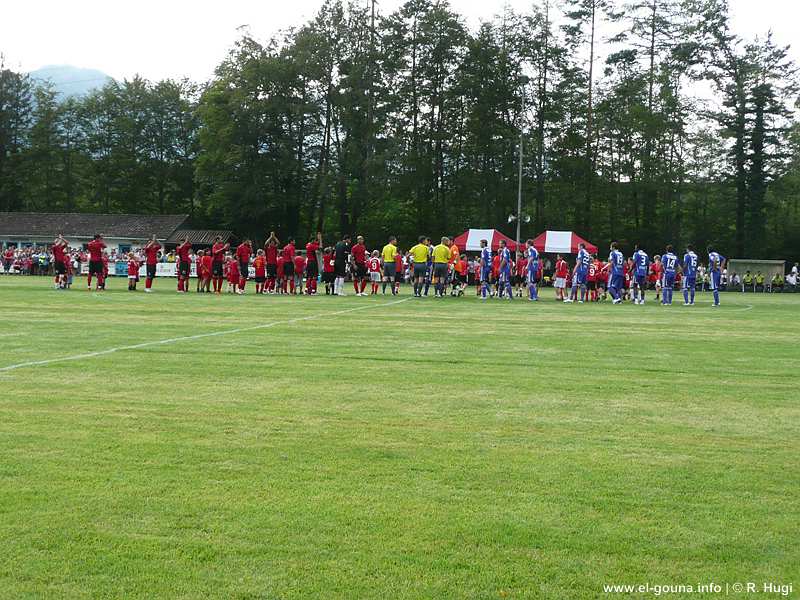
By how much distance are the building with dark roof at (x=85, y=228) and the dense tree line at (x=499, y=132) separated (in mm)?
5655

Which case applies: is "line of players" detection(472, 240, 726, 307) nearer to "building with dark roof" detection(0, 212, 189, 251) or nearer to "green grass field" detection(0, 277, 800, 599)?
"green grass field" detection(0, 277, 800, 599)

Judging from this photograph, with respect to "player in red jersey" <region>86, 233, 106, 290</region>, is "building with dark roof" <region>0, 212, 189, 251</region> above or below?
above

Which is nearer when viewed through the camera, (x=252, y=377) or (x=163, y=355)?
(x=252, y=377)

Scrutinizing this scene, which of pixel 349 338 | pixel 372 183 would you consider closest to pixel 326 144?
pixel 372 183

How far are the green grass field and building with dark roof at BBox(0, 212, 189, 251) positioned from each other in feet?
193

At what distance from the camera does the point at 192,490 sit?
4.91 m

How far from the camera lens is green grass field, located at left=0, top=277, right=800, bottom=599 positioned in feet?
12.6

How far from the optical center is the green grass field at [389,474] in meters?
3.83

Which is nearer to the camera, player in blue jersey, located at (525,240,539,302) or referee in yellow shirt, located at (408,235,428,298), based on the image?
referee in yellow shirt, located at (408,235,428,298)

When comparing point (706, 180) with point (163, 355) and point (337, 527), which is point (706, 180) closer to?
point (163, 355)

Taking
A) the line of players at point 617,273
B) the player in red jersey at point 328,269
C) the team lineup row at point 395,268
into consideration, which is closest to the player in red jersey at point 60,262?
the team lineup row at point 395,268

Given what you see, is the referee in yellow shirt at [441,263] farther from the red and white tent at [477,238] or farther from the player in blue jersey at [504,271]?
Result: the red and white tent at [477,238]

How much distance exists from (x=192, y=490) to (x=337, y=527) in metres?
1.07

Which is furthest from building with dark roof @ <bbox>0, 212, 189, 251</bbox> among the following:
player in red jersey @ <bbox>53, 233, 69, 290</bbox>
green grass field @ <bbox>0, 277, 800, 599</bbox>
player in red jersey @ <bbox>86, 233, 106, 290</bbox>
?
green grass field @ <bbox>0, 277, 800, 599</bbox>
